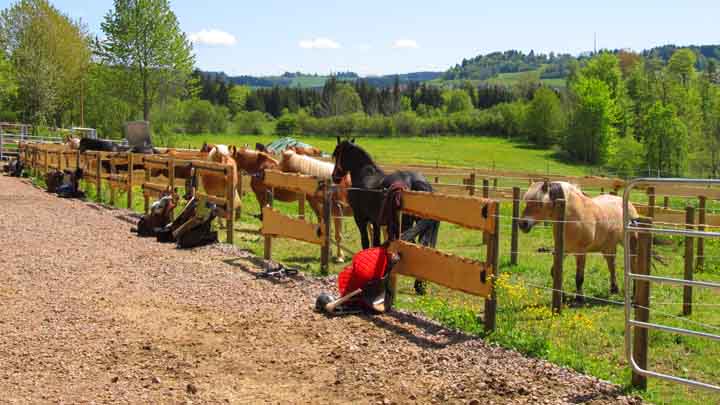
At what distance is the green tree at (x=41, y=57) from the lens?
53250 millimetres

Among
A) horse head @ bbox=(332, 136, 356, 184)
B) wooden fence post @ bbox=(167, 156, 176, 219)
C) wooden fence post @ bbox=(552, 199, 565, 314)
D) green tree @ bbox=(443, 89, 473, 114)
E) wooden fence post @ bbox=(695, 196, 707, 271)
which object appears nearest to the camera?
wooden fence post @ bbox=(552, 199, 565, 314)

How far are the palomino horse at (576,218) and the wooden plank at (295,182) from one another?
281 centimetres

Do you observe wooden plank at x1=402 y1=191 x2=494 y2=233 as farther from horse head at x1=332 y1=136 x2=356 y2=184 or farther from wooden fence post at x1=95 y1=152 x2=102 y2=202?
wooden fence post at x1=95 y1=152 x2=102 y2=202

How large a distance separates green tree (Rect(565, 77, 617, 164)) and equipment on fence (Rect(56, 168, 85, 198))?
2706 inches

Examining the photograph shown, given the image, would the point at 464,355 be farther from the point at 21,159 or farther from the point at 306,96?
the point at 306,96

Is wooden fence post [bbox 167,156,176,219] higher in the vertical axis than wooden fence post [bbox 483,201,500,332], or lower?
higher

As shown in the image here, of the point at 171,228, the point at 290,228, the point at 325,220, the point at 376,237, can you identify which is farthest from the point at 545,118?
the point at 325,220

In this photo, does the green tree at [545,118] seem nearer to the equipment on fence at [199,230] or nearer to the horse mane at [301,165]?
the horse mane at [301,165]

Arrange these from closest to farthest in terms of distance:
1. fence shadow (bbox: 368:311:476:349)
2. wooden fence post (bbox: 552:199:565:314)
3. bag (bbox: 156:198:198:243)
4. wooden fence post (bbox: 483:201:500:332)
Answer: fence shadow (bbox: 368:311:476:349) → wooden fence post (bbox: 483:201:500:332) → wooden fence post (bbox: 552:199:565:314) → bag (bbox: 156:198:198:243)

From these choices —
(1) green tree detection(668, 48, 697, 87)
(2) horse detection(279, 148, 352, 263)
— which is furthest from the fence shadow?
(1) green tree detection(668, 48, 697, 87)

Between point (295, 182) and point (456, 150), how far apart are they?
278 feet

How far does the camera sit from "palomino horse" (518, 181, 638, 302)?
9.38 meters

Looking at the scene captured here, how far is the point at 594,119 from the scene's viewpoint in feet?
266

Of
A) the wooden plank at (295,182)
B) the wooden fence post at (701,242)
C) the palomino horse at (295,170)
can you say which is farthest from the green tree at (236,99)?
the wooden fence post at (701,242)
